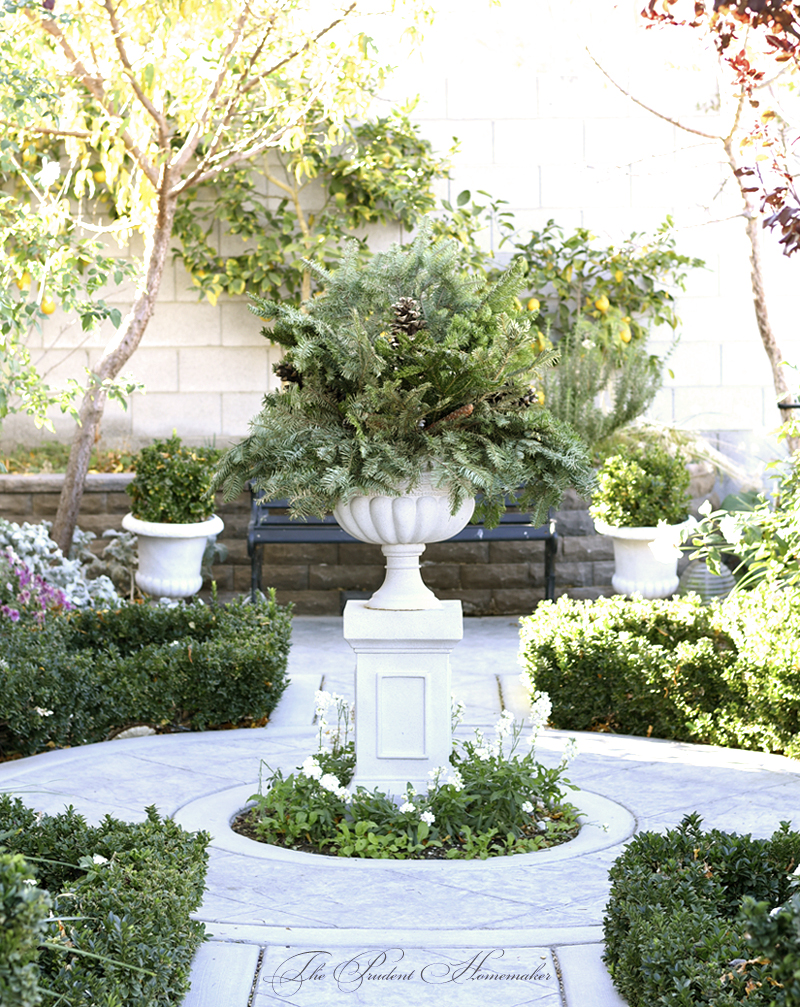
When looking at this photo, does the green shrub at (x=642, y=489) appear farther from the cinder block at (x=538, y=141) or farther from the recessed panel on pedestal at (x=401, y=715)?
the recessed panel on pedestal at (x=401, y=715)

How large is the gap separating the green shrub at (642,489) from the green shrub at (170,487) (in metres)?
2.23

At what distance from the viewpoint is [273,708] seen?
4.93 metres

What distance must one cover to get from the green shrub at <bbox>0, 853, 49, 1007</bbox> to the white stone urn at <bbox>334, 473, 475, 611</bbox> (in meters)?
1.84

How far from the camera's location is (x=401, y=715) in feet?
11.4

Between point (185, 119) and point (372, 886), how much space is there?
14.9 ft

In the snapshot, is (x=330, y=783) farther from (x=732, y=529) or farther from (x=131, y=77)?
(x=131, y=77)

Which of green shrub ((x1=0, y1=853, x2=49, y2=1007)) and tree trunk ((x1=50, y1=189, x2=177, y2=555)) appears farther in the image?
tree trunk ((x1=50, y1=189, x2=177, y2=555))

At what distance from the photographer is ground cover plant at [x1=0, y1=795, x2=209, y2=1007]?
1.64 metres

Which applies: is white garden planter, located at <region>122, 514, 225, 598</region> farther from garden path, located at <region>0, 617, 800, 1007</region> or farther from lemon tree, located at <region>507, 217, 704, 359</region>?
lemon tree, located at <region>507, 217, 704, 359</region>

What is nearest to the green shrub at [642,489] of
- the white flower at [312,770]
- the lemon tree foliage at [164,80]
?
the lemon tree foliage at [164,80]

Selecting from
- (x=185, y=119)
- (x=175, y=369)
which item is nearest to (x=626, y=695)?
(x=185, y=119)

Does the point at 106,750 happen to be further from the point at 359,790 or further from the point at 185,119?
the point at 185,119

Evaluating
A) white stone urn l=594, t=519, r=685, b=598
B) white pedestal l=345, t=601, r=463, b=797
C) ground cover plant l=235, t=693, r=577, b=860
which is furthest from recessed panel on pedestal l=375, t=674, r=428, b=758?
white stone urn l=594, t=519, r=685, b=598

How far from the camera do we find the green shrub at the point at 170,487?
6.27 meters
